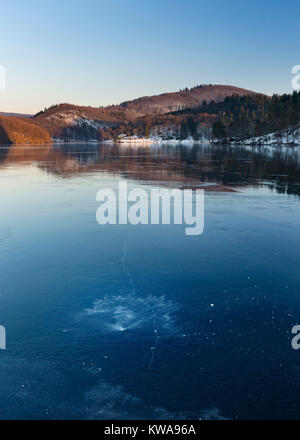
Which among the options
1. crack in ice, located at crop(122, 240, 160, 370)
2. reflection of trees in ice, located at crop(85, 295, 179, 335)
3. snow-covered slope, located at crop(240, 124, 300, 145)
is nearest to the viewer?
crack in ice, located at crop(122, 240, 160, 370)

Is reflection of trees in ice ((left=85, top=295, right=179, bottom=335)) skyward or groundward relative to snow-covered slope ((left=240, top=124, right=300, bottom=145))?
groundward

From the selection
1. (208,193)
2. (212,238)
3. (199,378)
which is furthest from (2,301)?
(208,193)

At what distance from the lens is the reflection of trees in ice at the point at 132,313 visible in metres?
8.20

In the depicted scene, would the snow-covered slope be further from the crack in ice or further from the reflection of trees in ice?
the reflection of trees in ice

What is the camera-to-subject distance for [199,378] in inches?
254

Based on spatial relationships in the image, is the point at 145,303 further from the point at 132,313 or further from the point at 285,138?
the point at 285,138

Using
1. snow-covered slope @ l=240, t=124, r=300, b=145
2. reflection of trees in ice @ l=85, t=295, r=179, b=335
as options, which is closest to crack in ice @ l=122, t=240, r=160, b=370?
reflection of trees in ice @ l=85, t=295, r=179, b=335

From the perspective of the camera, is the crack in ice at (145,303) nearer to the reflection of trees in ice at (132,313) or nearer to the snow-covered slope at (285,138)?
the reflection of trees in ice at (132,313)

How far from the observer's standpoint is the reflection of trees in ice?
8.20 metres

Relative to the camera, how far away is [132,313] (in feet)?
28.8

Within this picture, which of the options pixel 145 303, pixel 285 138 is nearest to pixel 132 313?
pixel 145 303

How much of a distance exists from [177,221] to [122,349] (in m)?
11.4

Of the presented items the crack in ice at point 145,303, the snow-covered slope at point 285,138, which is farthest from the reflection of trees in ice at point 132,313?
the snow-covered slope at point 285,138

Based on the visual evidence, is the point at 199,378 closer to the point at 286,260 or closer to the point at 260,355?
the point at 260,355
